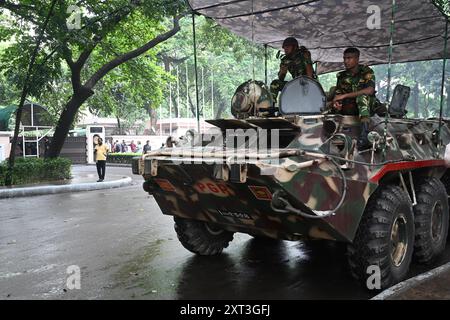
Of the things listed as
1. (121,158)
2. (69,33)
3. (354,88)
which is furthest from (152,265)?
(121,158)

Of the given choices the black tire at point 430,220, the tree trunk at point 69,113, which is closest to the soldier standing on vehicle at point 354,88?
the black tire at point 430,220

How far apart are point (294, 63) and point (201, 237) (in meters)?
2.51

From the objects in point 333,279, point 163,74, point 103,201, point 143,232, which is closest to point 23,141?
point 163,74

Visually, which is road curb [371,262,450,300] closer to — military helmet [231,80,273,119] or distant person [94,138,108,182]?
military helmet [231,80,273,119]

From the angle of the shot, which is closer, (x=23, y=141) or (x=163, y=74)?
(x=163, y=74)

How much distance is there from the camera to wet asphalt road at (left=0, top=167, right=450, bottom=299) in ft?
15.0

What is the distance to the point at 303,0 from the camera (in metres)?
6.12

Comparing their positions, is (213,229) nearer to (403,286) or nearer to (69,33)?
(403,286)

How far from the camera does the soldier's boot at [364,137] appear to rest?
468 cm

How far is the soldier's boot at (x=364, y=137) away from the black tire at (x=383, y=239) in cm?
44

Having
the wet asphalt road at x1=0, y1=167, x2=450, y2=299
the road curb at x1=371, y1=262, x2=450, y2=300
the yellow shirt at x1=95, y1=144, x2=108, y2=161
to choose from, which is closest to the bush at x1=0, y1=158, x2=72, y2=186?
the yellow shirt at x1=95, y1=144, x2=108, y2=161
